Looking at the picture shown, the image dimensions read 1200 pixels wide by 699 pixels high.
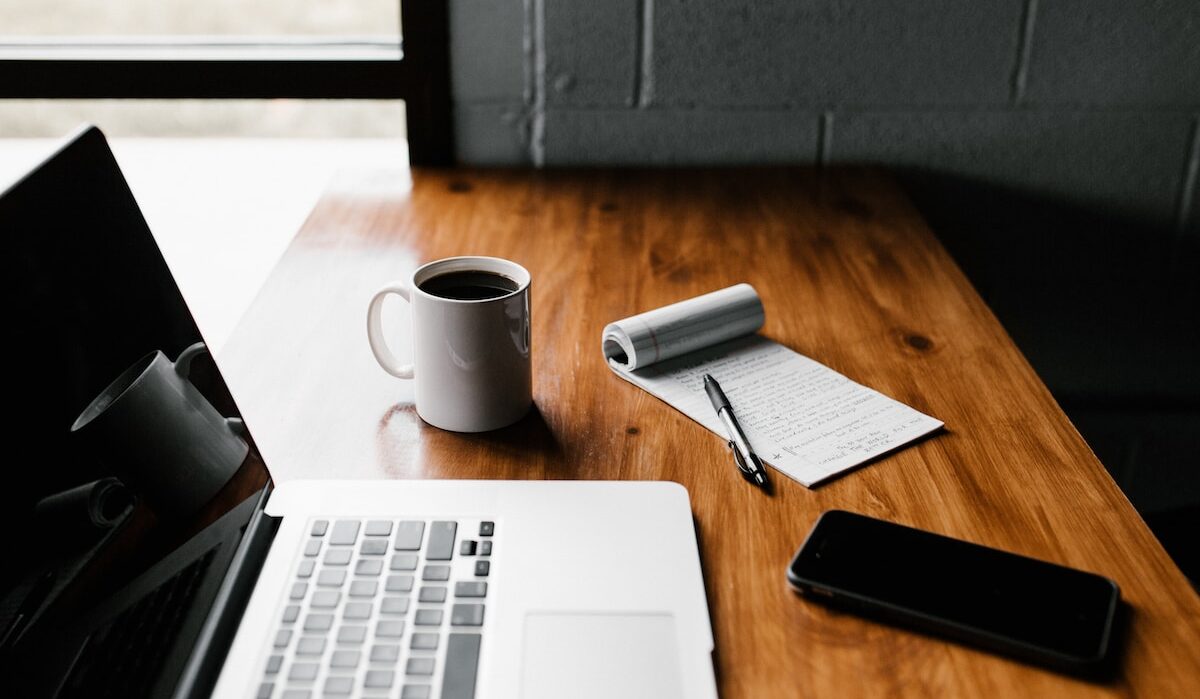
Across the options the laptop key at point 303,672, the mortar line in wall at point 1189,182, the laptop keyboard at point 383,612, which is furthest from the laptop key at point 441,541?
the mortar line in wall at point 1189,182

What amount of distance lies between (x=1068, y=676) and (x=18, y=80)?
1.51 meters

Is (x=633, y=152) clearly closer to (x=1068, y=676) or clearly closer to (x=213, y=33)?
(x=213, y=33)

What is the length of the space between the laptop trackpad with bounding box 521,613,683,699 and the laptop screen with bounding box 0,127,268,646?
0.23 m

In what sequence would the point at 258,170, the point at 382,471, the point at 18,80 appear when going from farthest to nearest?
the point at 258,170, the point at 18,80, the point at 382,471

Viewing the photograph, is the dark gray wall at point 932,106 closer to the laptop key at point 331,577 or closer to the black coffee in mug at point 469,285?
the black coffee in mug at point 469,285

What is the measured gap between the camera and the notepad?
0.78 m

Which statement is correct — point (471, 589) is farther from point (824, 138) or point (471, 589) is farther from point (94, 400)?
point (824, 138)

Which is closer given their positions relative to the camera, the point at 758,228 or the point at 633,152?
the point at 758,228

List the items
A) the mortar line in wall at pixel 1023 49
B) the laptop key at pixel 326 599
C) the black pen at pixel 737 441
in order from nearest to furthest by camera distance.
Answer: the laptop key at pixel 326 599 → the black pen at pixel 737 441 → the mortar line in wall at pixel 1023 49

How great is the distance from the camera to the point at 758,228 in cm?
124

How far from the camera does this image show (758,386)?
0.87 m

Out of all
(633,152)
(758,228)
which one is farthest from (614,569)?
(633,152)

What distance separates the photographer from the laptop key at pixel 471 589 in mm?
612

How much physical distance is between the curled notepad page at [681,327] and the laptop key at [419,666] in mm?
390
